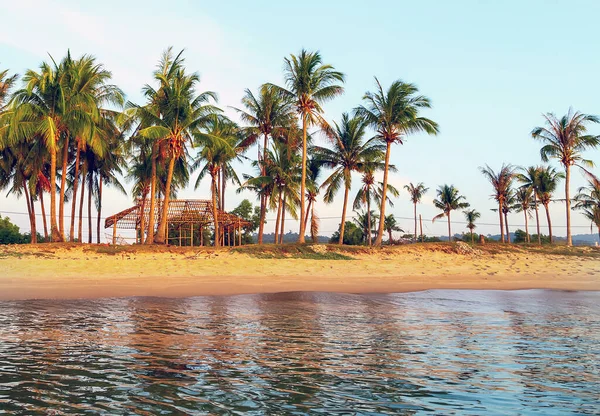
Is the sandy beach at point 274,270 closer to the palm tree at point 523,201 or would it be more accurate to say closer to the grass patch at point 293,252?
the grass patch at point 293,252

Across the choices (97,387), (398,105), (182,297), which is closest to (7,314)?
(182,297)

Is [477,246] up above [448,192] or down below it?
below

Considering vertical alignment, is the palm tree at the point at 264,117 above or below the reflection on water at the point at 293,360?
above

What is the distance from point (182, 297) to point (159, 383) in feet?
28.1

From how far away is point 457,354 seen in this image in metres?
6.46

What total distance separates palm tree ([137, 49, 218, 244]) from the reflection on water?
56.1 feet

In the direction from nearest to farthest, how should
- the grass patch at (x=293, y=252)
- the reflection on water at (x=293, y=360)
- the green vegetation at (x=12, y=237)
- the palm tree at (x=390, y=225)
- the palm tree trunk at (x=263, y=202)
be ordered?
the reflection on water at (x=293, y=360)
the grass patch at (x=293, y=252)
the palm tree trunk at (x=263, y=202)
the green vegetation at (x=12, y=237)
the palm tree at (x=390, y=225)

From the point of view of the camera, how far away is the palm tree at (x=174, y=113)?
27266 mm

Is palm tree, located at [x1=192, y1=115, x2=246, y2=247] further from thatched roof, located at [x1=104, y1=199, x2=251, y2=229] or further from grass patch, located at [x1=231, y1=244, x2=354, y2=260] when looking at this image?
grass patch, located at [x1=231, y1=244, x2=354, y2=260]

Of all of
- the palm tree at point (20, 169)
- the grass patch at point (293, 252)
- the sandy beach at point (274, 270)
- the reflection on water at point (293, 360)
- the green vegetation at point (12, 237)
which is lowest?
the reflection on water at point (293, 360)

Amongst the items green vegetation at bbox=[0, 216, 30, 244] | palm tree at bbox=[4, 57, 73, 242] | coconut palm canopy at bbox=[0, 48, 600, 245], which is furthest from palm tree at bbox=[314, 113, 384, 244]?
green vegetation at bbox=[0, 216, 30, 244]

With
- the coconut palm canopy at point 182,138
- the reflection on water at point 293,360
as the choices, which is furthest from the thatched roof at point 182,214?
the reflection on water at point 293,360

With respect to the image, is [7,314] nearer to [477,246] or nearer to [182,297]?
[182,297]

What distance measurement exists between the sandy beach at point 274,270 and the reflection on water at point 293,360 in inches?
164
